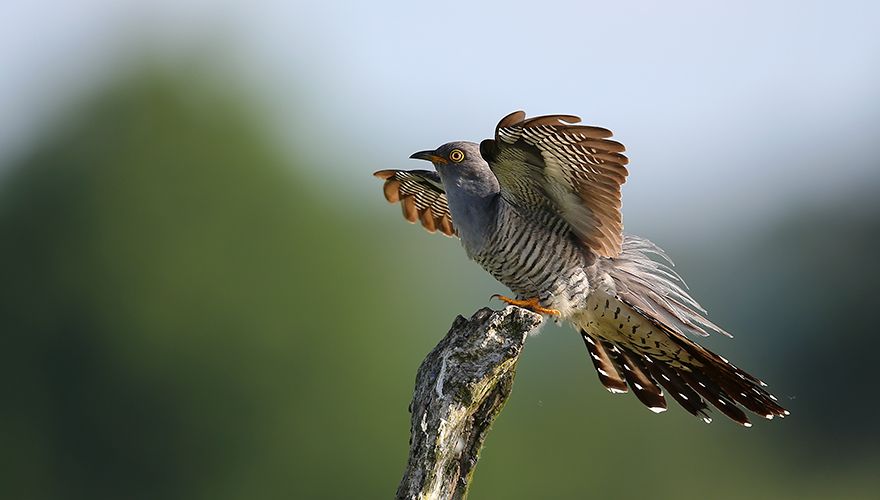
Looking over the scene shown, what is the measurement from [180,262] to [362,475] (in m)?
5.61

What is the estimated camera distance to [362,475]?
1706 cm

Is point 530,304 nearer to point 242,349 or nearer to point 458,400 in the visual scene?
point 458,400

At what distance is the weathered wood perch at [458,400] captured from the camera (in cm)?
439

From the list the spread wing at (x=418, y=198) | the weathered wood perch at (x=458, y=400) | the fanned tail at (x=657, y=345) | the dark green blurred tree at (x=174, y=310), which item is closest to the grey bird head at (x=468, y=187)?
the spread wing at (x=418, y=198)

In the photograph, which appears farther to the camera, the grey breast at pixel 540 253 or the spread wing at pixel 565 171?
the grey breast at pixel 540 253

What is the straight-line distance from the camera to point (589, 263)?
618 cm

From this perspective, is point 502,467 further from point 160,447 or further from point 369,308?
point 160,447

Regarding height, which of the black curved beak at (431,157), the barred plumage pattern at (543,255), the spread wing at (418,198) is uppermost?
the black curved beak at (431,157)

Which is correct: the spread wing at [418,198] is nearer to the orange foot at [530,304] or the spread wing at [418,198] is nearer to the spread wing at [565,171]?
the spread wing at [565,171]

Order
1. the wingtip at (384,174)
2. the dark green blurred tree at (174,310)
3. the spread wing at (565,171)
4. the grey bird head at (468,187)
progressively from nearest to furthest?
the spread wing at (565,171) → the grey bird head at (468,187) → the wingtip at (384,174) → the dark green blurred tree at (174,310)

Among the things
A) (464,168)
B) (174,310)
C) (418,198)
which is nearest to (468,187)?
(464,168)

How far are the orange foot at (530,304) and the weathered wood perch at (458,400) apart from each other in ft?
2.30

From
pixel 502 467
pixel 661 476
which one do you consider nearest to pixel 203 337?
pixel 502 467

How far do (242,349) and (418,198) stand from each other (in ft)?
40.9
